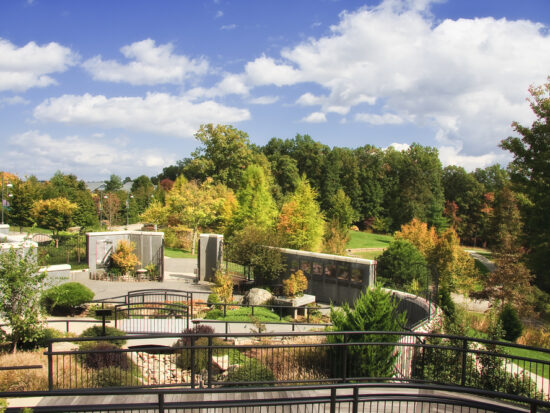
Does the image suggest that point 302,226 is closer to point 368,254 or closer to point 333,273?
point 333,273

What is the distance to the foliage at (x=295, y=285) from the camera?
702 inches

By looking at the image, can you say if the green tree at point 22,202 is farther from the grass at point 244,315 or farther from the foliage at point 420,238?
the foliage at point 420,238

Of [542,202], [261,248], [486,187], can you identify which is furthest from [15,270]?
[486,187]

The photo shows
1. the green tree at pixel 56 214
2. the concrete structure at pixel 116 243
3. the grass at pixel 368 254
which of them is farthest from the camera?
the grass at pixel 368 254

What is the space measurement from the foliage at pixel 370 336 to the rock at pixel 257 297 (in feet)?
26.7

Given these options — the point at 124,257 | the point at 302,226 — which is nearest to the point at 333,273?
the point at 302,226

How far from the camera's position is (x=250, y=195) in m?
35.5

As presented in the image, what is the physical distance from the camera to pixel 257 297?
17.5 m

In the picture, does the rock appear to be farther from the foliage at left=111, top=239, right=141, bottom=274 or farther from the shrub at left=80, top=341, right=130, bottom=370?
the shrub at left=80, top=341, right=130, bottom=370

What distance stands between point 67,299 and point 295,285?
354 inches

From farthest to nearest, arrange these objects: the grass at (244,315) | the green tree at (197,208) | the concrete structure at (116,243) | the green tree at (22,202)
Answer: the green tree at (22,202), the green tree at (197,208), the concrete structure at (116,243), the grass at (244,315)

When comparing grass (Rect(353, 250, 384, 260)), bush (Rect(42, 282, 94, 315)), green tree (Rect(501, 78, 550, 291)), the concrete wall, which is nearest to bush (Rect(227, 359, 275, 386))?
bush (Rect(42, 282, 94, 315))

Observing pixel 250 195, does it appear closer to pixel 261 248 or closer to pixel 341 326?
pixel 261 248

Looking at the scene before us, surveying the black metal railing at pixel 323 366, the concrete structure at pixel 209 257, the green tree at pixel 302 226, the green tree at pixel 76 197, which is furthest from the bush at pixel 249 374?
the green tree at pixel 76 197
